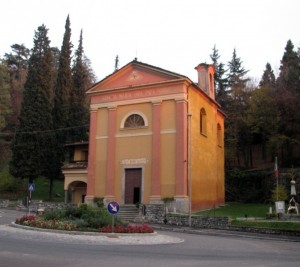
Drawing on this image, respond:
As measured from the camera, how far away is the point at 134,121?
37.0 meters

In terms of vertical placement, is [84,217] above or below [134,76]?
below

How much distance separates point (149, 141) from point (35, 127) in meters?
16.6

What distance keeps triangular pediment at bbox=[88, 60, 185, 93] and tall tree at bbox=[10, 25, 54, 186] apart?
1042 cm

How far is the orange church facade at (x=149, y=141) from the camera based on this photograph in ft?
112

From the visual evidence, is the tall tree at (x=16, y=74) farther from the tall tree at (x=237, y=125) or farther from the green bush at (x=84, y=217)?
the green bush at (x=84, y=217)

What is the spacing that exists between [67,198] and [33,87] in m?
13.6

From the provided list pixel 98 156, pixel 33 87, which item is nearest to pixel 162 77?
pixel 98 156

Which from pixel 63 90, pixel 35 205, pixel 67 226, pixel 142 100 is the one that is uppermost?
pixel 63 90

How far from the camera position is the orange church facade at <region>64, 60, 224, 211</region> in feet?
112

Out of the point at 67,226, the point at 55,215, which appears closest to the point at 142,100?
the point at 55,215

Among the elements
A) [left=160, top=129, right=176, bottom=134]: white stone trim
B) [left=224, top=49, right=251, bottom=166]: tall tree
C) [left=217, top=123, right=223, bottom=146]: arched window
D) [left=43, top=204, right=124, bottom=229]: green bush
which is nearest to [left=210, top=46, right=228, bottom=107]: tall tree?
[left=224, top=49, right=251, bottom=166]: tall tree

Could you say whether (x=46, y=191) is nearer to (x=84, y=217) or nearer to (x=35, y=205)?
(x=35, y=205)

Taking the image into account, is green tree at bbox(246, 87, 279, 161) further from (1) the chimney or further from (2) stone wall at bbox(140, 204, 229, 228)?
(2) stone wall at bbox(140, 204, 229, 228)

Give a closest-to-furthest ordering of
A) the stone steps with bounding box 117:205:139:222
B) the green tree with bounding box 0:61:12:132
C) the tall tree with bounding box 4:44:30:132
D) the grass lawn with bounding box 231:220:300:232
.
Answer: the grass lawn with bounding box 231:220:300:232
the stone steps with bounding box 117:205:139:222
the green tree with bounding box 0:61:12:132
the tall tree with bounding box 4:44:30:132
